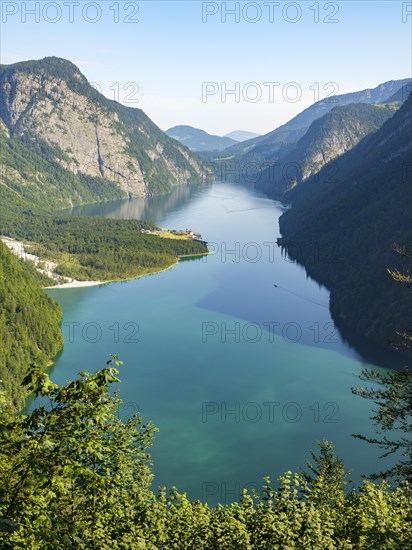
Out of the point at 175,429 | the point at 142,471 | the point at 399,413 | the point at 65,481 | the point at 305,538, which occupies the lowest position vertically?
the point at 175,429

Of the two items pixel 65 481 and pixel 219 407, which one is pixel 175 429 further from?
pixel 65 481

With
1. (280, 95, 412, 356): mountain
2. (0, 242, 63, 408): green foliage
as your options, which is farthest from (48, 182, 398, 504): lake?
(280, 95, 412, 356): mountain

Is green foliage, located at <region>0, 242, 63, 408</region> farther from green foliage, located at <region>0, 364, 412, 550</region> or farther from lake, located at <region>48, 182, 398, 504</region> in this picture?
green foliage, located at <region>0, 364, 412, 550</region>

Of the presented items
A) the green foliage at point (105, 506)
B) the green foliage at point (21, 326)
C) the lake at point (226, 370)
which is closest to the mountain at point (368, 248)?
the lake at point (226, 370)

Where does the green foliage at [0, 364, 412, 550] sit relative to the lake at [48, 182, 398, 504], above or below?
above

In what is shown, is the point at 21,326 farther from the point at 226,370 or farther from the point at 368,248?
the point at 368,248

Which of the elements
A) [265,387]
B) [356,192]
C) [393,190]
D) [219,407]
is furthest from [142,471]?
[356,192]
